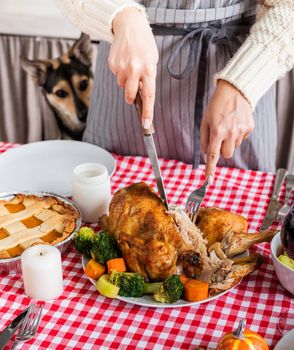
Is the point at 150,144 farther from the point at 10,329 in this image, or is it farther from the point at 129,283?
the point at 10,329

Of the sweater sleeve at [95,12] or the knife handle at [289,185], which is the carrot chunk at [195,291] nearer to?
the knife handle at [289,185]

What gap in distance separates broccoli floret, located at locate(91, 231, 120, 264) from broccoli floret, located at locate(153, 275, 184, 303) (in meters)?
0.15

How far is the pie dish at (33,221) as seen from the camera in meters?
1.49

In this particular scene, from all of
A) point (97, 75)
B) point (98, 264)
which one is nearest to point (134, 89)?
point (98, 264)

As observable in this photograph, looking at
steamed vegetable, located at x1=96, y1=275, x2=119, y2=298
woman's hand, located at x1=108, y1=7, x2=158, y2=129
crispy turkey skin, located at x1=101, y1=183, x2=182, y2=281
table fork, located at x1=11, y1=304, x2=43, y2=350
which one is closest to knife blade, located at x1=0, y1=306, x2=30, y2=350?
table fork, located at x1=11, y1=304, x2=43, y2=350

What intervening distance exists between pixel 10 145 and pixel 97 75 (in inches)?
14.6

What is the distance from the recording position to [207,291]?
1349 millimetres

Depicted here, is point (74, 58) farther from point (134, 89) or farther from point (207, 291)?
point (207, 291)

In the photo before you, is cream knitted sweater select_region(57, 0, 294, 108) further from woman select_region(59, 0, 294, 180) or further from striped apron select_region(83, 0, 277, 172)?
striped apron select_region(83, 0, 277, 172)

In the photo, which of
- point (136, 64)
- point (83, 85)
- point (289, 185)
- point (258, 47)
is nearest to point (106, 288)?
point (136, 64)

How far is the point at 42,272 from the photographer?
1344 mm

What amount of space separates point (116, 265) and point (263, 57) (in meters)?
0.70

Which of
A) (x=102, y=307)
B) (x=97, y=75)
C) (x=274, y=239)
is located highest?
(x=97, y=75)

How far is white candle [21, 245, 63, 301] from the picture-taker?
135 cm
